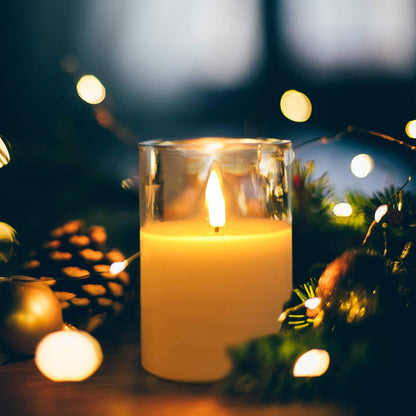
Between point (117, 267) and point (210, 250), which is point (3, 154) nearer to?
point (117, 267)

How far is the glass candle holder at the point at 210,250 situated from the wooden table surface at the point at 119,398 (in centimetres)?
2

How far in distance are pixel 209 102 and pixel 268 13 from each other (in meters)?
0.14

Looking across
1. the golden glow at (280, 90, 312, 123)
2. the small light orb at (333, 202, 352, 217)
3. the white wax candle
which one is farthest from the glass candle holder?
the golden glow at (280, 90, 312, 123)

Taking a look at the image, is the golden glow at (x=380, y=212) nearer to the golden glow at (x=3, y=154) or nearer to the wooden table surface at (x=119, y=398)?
the wooden table surface at (x=119, y=398)

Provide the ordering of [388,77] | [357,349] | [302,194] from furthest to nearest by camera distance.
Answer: [388,77]
[302,194]
[357,349]

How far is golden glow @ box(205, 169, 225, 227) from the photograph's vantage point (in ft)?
1.55

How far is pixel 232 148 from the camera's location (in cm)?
47

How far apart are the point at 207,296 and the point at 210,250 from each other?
0.04m

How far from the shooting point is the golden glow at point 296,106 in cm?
74

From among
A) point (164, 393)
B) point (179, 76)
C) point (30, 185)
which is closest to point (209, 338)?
point (164, 393)

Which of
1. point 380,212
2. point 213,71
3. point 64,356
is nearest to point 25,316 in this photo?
point 64,356

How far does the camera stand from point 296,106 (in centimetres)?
74

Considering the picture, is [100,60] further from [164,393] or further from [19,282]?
[164,393]

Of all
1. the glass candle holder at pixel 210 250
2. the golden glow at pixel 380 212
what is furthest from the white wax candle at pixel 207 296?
the golden glow at pixel 380 212
